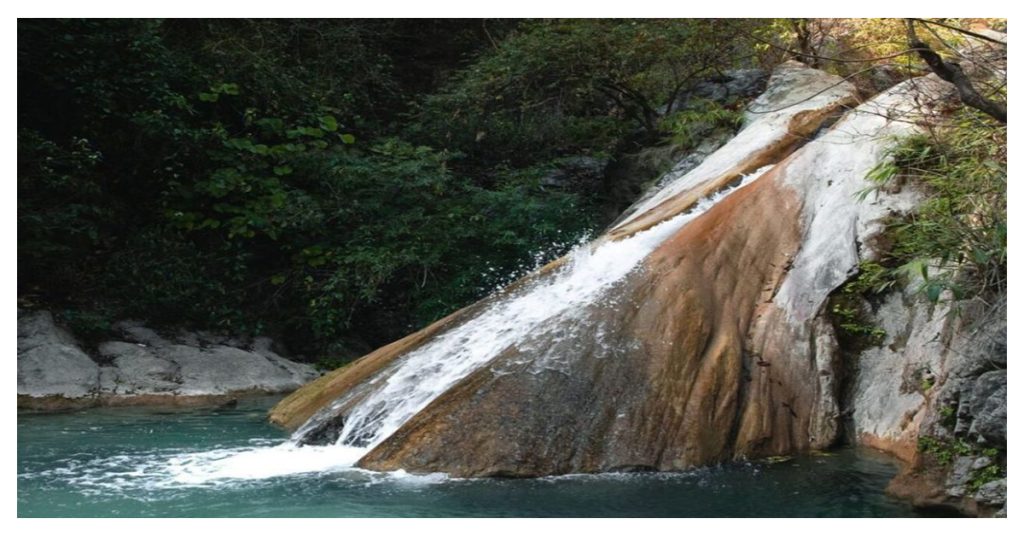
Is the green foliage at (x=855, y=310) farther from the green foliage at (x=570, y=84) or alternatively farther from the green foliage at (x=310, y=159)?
the green foliage at (x=570, y=84)

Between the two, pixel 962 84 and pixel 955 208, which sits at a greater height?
pixel 962 84

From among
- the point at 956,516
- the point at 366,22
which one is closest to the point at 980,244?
the point at 956,516

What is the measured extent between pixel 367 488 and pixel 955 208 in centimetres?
410

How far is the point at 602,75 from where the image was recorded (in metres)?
12.1

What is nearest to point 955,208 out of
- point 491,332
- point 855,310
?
point 855,310

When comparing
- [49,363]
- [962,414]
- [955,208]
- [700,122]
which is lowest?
[49,363]

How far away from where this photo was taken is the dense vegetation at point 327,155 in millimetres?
9906

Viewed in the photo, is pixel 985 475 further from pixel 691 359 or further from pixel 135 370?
pixel 135 370

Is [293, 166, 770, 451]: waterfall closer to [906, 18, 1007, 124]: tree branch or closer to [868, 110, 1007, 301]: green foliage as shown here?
[868, 110, 1007, 301]: green foliage

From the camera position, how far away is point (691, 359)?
653 cm

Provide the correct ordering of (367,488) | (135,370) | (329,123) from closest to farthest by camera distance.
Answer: (367,488) → (135,370) → (329,123)

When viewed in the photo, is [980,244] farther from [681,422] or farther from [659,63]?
[659,63]

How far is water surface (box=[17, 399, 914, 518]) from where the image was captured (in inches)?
202

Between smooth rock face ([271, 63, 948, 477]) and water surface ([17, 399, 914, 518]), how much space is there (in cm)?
23
